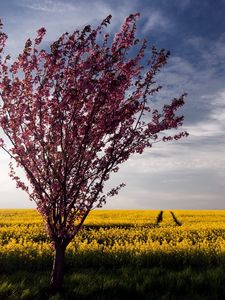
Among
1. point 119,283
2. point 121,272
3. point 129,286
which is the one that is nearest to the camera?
point 129,286

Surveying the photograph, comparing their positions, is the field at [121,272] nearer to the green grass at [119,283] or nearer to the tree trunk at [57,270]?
the green grass at [119,283]

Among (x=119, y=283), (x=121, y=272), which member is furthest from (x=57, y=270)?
(x=121, y=272)

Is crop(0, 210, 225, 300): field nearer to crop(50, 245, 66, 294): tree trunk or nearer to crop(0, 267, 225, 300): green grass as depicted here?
crop(0, 267, 225, 300): green grass

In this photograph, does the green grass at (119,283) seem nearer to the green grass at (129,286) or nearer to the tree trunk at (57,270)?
the green grass at (129,286)

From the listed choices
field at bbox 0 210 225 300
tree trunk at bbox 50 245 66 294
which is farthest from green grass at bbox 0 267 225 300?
tree trunk at bbox 50 245 66 294

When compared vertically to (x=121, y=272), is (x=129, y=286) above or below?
below

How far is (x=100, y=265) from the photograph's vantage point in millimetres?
14195

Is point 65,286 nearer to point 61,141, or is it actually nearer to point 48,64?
point 61,141

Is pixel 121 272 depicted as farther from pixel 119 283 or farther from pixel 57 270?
pixel 57 270

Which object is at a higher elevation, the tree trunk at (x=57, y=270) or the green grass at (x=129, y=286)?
the tree trunk at (x=57, y=270)

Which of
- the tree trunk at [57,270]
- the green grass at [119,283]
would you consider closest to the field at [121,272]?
the green grass at [119,283]

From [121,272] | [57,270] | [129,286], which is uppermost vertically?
[57,270]

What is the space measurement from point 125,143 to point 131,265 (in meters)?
5.72

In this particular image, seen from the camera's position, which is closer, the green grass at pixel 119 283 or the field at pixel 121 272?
the green grass at pixel 119 283
